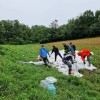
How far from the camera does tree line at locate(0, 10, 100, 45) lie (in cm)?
9156

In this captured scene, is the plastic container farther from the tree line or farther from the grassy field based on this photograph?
the tree line

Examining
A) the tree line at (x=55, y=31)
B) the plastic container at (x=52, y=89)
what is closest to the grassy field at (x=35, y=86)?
the plastic container at (x=52, y=89)

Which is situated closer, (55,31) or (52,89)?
(52,89)

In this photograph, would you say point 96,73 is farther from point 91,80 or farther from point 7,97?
point 7,97

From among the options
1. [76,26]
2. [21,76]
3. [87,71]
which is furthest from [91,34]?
[21,76]

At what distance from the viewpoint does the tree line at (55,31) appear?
91.6 m

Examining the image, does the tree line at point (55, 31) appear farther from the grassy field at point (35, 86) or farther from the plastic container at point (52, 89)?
the plastic container at point (52, 89)

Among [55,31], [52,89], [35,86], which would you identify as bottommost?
[52,89]

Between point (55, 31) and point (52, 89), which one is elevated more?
point (55, 31)

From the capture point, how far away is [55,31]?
4016 inches

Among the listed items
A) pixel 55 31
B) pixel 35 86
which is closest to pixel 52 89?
pixel 35 86

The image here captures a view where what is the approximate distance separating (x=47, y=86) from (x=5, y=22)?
322 ft

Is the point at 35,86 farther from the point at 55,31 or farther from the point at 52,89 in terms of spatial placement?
the point at 55,31

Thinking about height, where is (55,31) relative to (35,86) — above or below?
above
